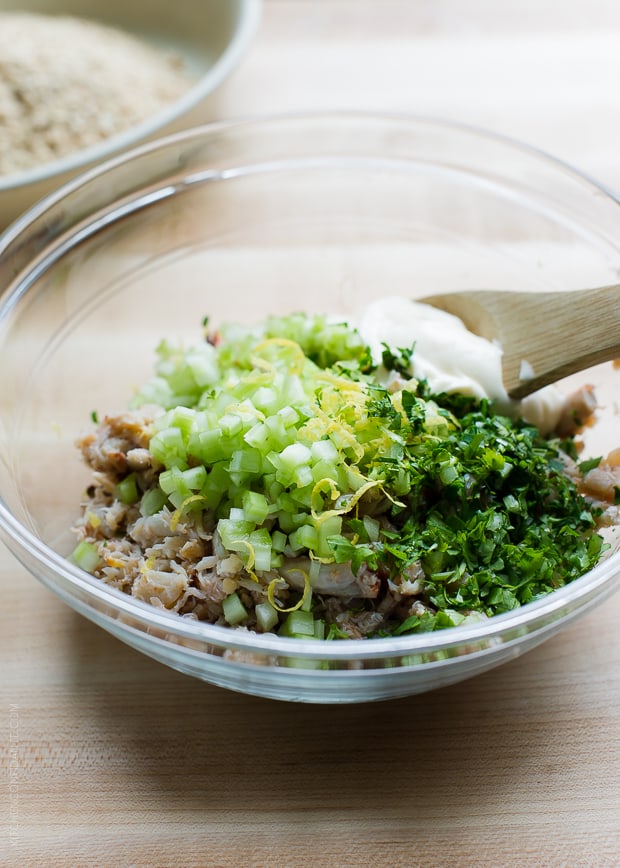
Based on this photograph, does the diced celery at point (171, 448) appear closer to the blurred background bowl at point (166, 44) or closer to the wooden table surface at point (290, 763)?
the wooden table surface at point (290, 763)

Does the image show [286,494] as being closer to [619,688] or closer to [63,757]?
[63,757]

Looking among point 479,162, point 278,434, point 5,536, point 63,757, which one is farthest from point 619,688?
point 479,162

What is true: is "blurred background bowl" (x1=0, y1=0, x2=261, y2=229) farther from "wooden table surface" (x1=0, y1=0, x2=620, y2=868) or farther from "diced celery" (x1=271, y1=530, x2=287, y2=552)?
"diced celery" (x1=271, y1=530, x2=287, y2=552)

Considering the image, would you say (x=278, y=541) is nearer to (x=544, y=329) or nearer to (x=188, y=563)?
(x=188, y=563)

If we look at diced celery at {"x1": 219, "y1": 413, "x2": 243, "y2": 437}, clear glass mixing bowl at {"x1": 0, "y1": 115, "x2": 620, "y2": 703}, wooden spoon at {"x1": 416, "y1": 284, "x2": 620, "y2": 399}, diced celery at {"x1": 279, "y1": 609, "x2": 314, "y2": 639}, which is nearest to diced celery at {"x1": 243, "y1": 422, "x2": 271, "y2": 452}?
diced celery at {"x1": 219, "y1": 413, "x2": 243, "y2": 437}

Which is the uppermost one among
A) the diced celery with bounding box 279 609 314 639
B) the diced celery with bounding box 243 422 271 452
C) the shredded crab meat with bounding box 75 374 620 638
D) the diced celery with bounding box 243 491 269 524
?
the diced celery with bounding box 243 422 271 452

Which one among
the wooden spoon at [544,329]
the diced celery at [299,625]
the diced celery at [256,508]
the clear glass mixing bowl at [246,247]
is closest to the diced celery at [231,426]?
the diced celery at [256,508]
